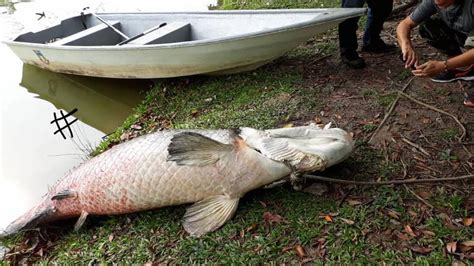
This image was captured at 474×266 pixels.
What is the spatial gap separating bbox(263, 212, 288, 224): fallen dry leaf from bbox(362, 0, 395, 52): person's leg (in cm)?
297

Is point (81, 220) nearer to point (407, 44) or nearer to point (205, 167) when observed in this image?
A: point (205, 167)

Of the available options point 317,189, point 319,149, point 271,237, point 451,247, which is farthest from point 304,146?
point 451,247

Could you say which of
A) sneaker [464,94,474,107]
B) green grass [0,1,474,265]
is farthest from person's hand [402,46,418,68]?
sneaker [464,94,474,107]

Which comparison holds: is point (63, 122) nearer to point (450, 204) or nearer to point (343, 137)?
point (343, 137)

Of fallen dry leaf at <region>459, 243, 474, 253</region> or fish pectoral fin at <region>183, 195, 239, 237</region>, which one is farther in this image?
fish pectoral fin at <region>183, 195, 239, 237</region>

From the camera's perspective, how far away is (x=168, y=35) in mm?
5742

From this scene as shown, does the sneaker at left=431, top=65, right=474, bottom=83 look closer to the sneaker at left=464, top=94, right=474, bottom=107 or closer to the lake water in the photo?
the sneaker at left=464, top=94, right=474, bottom=107

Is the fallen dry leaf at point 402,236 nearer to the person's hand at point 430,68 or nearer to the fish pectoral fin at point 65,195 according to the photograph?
the person's hand at point 430,68

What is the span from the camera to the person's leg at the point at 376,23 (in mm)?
4785

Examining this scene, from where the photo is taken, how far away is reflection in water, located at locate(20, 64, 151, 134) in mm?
5840

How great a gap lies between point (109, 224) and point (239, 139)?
4.31ft

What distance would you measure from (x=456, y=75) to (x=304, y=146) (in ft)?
7.26

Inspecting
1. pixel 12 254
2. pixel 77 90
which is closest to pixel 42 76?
pixel 77 90

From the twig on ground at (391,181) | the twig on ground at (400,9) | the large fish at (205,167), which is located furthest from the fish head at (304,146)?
the twig on ground at (400,9)
